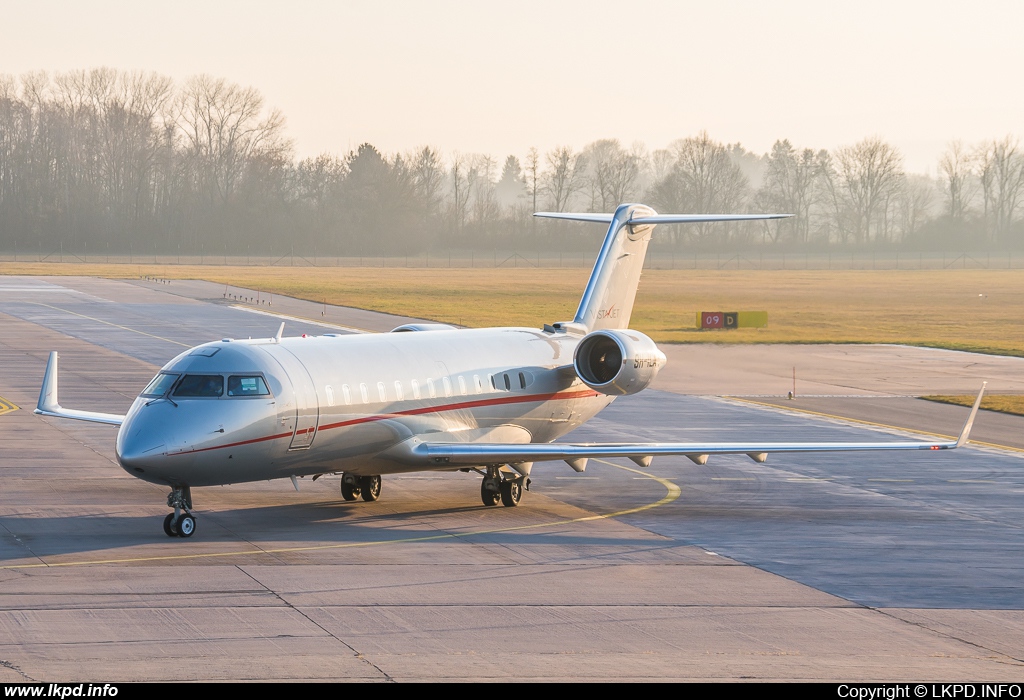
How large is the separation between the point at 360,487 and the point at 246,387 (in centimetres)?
496

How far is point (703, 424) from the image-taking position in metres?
38.8

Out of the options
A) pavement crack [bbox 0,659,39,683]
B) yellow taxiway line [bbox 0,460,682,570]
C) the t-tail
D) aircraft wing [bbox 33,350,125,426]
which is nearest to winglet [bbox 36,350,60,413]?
aircraft wing [bbox 33,350,125,426]

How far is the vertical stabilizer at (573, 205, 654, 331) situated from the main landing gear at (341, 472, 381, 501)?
6.98m

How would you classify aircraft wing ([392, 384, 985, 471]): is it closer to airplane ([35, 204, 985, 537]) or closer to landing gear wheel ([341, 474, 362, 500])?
airplane ([35, 204, 985, 537])

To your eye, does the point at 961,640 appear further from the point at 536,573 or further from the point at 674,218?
the point at 674,218

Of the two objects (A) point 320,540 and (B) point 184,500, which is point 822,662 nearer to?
(A) point 320,540

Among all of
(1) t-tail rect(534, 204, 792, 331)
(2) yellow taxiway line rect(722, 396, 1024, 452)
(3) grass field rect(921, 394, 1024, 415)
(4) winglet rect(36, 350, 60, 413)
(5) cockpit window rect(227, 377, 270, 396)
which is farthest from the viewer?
(3) grass field rect(921, 394, 1024, 415)

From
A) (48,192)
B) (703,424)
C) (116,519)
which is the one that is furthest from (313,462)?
(48,192)

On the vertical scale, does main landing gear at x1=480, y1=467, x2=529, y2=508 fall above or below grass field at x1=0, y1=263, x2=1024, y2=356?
below

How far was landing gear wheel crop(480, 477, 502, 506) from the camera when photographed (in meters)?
26.0

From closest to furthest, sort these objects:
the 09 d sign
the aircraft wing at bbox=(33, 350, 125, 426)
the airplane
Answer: the airplane → the aircraft wing at bbox=(33, 350, 125, 426) → the 09 d sign

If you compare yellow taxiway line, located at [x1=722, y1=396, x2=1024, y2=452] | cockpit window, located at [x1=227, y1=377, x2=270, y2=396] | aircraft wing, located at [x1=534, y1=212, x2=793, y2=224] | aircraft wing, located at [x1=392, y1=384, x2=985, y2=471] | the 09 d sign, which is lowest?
yellow taxiway line, located at [x1=722, y1=396, x2=1024, y2=452]

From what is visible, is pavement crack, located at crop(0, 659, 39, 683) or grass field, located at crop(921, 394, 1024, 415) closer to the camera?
pavement crack, located at crop(0, 659, 39, 683)

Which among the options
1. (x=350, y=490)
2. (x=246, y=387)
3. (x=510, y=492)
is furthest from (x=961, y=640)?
(x=350, y=490)
